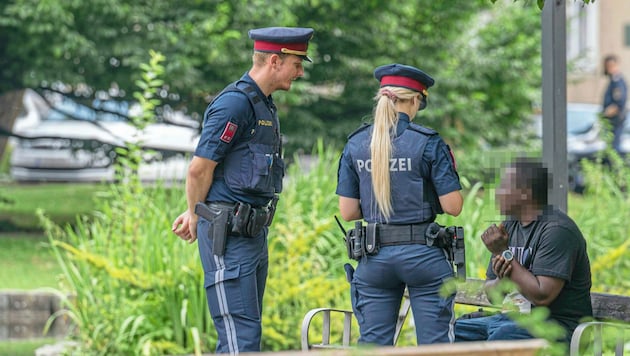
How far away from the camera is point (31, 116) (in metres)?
19.0

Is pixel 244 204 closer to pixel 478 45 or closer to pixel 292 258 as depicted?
pixel 292 258

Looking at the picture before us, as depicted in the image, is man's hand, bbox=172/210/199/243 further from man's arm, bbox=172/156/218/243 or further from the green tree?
the green tree

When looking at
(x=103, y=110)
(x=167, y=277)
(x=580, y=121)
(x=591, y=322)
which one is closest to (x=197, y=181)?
(x=591, y=322)

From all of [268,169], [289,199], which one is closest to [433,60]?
[289,199]

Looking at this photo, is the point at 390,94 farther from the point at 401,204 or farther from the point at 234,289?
the point at 234,289

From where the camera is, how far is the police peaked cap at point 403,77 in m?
5.13

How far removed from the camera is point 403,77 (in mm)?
5148

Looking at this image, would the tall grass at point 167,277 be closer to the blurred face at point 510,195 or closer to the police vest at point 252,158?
the police vest at point 252,158

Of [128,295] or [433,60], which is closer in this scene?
[128,295]

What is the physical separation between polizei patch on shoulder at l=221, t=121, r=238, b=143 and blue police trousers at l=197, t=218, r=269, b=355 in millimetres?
391

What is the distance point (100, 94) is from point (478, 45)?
4834 mm

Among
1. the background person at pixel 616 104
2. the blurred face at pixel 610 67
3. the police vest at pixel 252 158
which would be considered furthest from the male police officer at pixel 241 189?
the blurred face at pixel 610 67

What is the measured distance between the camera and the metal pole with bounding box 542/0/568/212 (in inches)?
244

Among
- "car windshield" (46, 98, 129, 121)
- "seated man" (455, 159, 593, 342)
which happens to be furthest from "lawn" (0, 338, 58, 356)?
"car windshield" (46, 98, 129, 121)
